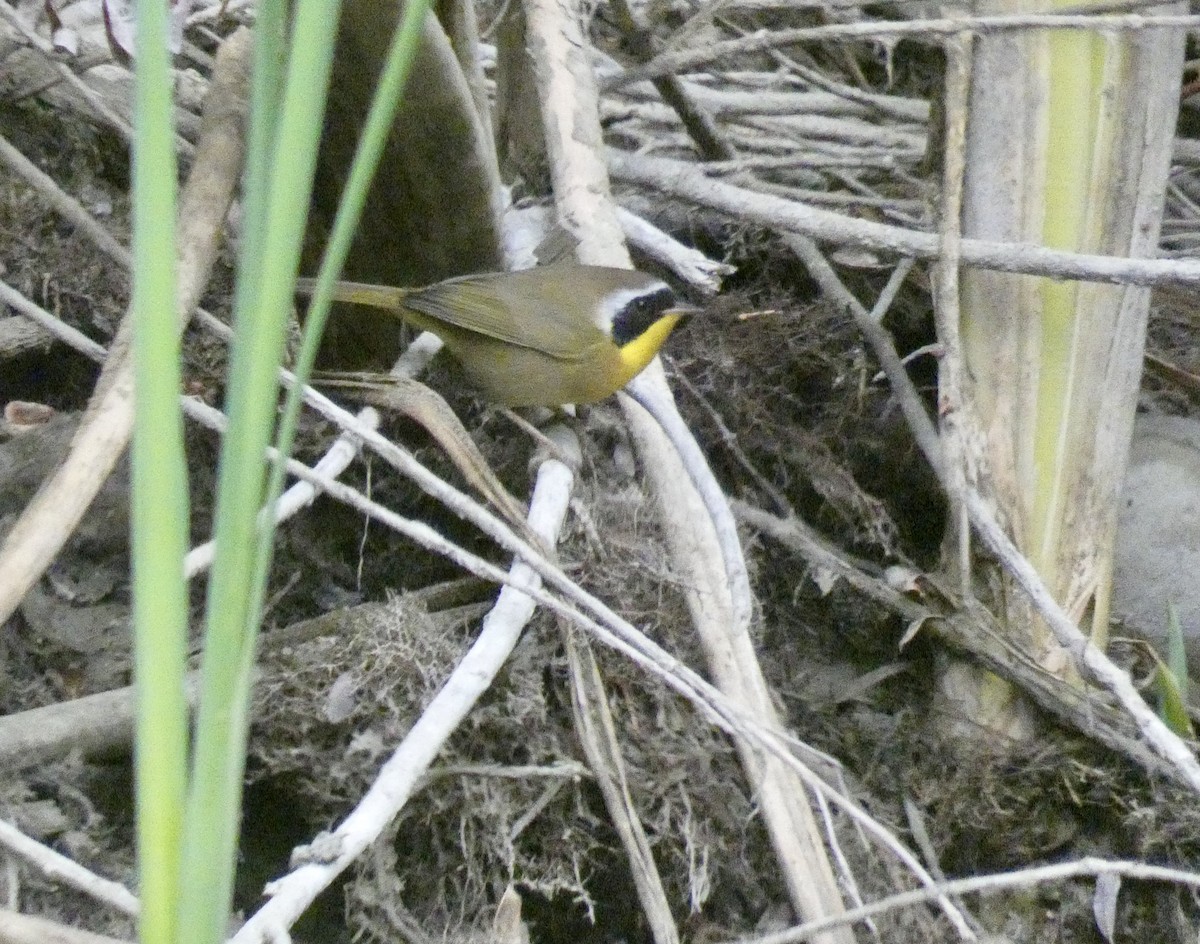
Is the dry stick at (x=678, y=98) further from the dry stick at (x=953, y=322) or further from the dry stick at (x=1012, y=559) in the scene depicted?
the dry stick at (x=953, y=322)

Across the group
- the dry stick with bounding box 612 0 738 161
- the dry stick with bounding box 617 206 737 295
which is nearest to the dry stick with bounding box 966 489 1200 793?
the dry stick with bounding box 617 206 737 295

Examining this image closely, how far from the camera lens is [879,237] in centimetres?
253

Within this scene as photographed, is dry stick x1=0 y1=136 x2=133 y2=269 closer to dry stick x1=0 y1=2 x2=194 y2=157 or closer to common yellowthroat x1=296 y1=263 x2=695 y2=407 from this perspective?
dry stick x1=0 y1=2 x2=194 y2=157

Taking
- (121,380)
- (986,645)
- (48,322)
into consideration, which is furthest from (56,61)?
(986,645)

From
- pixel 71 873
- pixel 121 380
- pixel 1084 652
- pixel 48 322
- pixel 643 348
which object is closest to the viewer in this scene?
pixel 71 873

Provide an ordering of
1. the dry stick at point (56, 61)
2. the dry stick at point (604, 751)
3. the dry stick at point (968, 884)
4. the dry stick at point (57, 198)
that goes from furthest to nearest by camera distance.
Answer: the dry stick at point (56, 61) < the dry stick at point (57, 198) < the dry stick at point (604, 751) < the dry stick at point (968, 884)

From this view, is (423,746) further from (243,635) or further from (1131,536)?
(1131,536)

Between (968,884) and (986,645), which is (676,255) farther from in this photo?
(968,884)

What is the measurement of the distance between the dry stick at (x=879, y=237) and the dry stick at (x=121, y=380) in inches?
40.4

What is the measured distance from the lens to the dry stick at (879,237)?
232 cm

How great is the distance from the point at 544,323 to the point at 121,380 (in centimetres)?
154

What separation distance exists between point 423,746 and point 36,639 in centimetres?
97

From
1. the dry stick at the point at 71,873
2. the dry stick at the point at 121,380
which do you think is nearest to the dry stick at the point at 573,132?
the dry stick at the point at 121,380

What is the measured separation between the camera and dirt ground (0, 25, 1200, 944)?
6.99 ft
